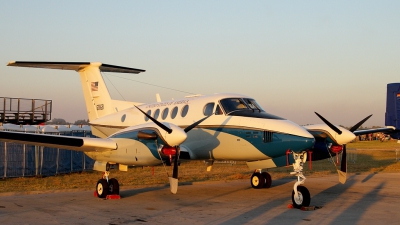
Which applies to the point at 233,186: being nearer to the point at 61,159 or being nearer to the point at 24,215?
the point at 24,215

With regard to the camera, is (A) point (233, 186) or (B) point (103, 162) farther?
(A) point (233, 186)

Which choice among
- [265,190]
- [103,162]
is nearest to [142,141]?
[103,162]

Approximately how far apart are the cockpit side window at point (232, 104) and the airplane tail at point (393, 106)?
1749 cm

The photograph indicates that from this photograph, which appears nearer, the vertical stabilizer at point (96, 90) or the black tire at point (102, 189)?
the black tire at point (102, 189)

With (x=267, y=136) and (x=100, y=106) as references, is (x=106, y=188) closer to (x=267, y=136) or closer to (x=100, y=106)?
(x=267, y=136)

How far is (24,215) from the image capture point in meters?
11.4

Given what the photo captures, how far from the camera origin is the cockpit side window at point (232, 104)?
48.6ft

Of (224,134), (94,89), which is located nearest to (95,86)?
(94,89)

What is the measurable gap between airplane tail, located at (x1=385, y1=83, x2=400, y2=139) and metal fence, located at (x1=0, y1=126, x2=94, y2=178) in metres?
18.2

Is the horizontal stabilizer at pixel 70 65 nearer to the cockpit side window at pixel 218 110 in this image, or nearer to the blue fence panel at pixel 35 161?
the blue fence panel at pixel 35 161

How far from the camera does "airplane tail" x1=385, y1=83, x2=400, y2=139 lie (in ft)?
95.3

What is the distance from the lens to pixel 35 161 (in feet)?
76.6

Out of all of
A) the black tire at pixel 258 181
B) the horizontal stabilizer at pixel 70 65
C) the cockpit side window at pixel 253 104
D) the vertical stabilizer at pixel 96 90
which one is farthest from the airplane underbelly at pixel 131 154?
the horizontal stabilizer at pixel 70 65

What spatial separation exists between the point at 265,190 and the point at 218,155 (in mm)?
2919
